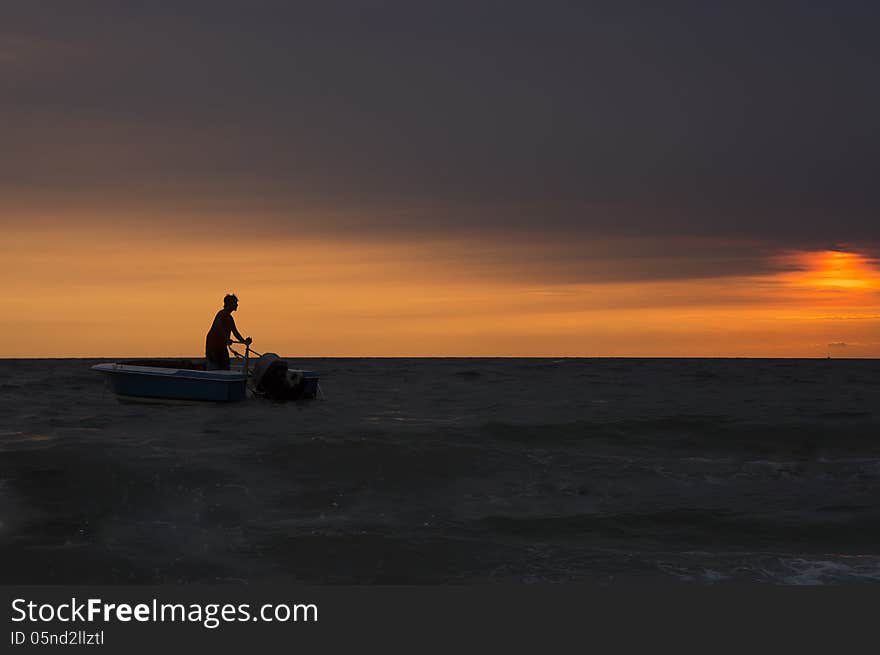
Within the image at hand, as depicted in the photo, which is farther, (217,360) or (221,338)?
(217,360)

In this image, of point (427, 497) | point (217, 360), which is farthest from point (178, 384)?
point (427, 497)

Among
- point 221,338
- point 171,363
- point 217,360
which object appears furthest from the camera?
point 171,363

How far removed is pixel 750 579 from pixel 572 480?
798cm

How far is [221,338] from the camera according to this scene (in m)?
28.2

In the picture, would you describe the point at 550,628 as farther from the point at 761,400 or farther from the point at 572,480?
the point at 761,400

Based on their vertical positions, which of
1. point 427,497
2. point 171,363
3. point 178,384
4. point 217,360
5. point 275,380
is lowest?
point 427,497

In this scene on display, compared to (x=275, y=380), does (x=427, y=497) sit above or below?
below

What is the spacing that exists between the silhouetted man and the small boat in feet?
1.45

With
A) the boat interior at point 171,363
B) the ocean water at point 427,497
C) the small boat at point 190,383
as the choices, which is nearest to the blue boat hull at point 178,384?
the small boat at point 190,383

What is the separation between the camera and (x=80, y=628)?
29.2 ft

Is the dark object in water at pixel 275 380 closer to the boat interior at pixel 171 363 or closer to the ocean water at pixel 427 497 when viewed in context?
the ocean water at pixel 427 497

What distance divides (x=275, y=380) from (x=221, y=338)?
2.61 m

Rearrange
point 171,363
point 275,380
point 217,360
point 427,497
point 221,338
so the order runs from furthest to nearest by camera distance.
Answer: point 171,363, point 275,380, point 217,360, point 221,338, point 427,497

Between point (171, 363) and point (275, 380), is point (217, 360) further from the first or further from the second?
point (171, 363)
